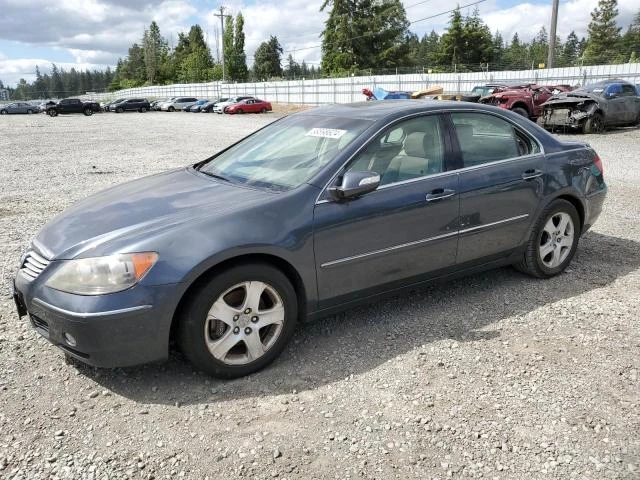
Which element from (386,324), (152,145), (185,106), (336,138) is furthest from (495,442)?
(185,106)

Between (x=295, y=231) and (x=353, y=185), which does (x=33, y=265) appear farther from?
(x=353, y=185)

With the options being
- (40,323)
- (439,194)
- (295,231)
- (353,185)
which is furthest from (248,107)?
(40,323)

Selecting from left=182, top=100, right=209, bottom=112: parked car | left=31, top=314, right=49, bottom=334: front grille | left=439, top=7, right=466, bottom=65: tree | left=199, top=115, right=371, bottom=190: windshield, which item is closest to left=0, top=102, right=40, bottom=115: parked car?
left=182, top=100, right=209, bottom=112: parked car

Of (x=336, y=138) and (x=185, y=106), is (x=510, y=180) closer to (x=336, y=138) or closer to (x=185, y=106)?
(x=336, y=138)

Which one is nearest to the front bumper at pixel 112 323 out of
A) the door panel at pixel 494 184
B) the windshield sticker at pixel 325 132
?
the windshield sticker at pixel 325 132

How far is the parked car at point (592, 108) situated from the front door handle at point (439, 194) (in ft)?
49.3

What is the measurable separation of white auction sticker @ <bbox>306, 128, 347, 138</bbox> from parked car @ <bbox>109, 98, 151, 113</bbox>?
53.4 metres

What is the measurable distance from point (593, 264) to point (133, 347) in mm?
4272

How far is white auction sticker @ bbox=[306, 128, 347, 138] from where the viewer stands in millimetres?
3878

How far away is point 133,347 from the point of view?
116 inches

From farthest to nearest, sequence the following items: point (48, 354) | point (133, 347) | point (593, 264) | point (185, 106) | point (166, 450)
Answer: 1. point (185, 106)
2. point (593, 264)
3. point (48, 354)
4. point (133, 347)
5. point (166, 450)

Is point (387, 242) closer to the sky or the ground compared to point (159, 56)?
closer to the ground

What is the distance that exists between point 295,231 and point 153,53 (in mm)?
112872

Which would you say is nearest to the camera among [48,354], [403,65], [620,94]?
[48,354]
